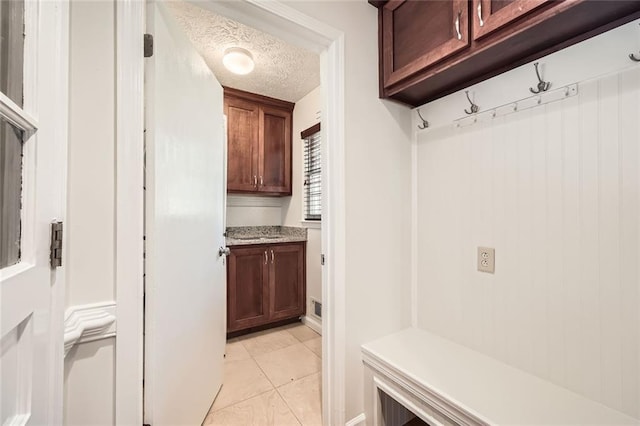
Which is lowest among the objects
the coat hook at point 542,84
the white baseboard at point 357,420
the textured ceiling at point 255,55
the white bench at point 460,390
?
the white baseboard at point 357,420

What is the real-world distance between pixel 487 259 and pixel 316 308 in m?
1.78

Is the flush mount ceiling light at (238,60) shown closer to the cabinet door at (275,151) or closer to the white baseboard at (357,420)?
the cabinet door at (275,151)

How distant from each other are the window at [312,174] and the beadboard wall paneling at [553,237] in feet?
4.73

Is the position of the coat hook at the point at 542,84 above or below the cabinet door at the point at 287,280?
above

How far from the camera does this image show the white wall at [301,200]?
262cm

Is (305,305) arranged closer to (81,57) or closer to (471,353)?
(471,353)

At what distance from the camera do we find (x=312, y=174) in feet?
9.21

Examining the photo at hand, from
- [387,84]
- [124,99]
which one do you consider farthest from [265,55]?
[124,99]

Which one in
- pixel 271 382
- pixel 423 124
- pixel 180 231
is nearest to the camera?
pixel 180 231

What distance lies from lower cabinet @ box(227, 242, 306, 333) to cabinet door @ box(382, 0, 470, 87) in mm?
1842

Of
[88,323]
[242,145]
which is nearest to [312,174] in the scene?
[242,145]

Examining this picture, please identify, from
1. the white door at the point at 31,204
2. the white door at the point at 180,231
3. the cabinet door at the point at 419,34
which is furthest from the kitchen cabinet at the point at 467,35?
the white door at the point at 31,204

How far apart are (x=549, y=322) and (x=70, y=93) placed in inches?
74.7

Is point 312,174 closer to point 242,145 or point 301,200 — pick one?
point 301,200
